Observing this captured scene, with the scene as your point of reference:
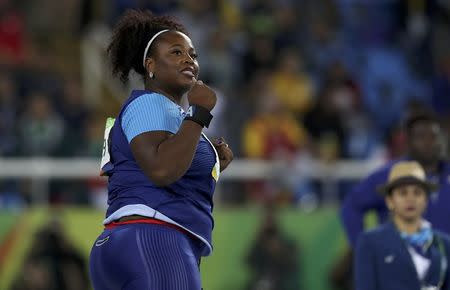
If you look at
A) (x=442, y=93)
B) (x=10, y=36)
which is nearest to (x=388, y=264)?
(x=10, y=36)

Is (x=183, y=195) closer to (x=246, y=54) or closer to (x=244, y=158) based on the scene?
(x=244, y=158)

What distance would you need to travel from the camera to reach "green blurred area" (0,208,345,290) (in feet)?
43.5

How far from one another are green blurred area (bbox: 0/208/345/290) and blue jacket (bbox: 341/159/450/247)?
4697 millimetres

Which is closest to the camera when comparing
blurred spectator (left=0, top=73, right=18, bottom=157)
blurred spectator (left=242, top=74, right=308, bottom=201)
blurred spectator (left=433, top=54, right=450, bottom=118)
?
blurred spectator (left=0, top=73, right=18, bottom=157)

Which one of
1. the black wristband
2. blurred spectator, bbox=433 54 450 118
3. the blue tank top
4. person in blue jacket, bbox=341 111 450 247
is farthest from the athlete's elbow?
blurred spectator, bbox=433 54 450 118

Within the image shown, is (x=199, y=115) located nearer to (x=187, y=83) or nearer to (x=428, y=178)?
(x=187, y=83)

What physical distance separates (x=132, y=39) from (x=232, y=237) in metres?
7.73

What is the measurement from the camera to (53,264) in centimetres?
1284

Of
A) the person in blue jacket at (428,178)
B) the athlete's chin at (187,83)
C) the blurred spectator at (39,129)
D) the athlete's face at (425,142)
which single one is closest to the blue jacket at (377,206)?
the person in blue jacket at (428,178)

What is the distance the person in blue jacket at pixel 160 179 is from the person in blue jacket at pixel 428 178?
2.98 meters

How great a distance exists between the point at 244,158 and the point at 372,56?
17.1 feet

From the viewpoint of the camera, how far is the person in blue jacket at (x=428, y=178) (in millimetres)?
8812

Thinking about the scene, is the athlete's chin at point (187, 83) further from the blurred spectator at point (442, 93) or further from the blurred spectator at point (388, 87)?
the blurred spectator at point (442, 93)

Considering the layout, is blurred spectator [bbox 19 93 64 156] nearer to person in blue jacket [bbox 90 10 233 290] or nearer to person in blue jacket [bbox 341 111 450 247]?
person in blue jacket [bbox 341 111 450 247]
